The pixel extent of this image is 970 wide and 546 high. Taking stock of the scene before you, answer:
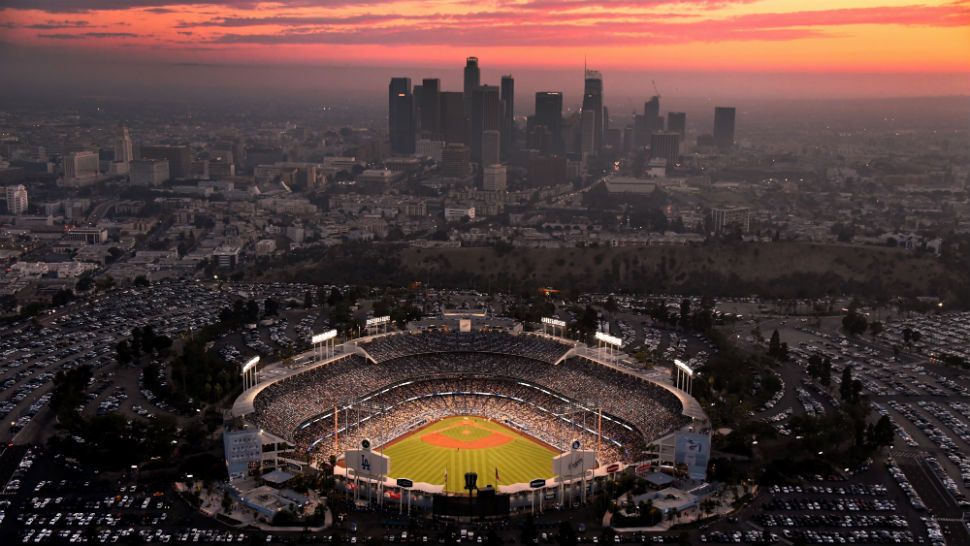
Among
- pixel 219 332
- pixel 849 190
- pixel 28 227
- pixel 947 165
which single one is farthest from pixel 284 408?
pixel 947 165

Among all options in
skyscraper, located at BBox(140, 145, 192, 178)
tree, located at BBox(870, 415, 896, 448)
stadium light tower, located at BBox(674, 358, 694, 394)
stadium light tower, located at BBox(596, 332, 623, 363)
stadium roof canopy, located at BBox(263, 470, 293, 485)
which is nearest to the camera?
stadium roof canopy, located at BBox(263, 470, 293, 485)

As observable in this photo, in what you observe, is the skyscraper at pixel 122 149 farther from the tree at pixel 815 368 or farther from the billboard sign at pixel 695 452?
the billboard sign at pixel 695 452

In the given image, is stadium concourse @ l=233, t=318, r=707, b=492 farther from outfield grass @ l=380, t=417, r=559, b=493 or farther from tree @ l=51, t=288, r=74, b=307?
tree @ l=51, t=288, r=74, b=307

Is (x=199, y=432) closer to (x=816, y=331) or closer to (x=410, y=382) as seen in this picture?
(x=410, y=382)

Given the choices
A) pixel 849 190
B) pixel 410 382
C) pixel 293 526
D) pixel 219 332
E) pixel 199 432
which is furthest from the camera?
pixel 849 190

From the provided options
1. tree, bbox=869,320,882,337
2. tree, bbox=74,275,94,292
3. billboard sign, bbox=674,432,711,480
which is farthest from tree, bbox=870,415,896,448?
tree, bbox=74,275,94,292

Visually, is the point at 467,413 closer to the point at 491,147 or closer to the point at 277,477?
the point at 277,477
